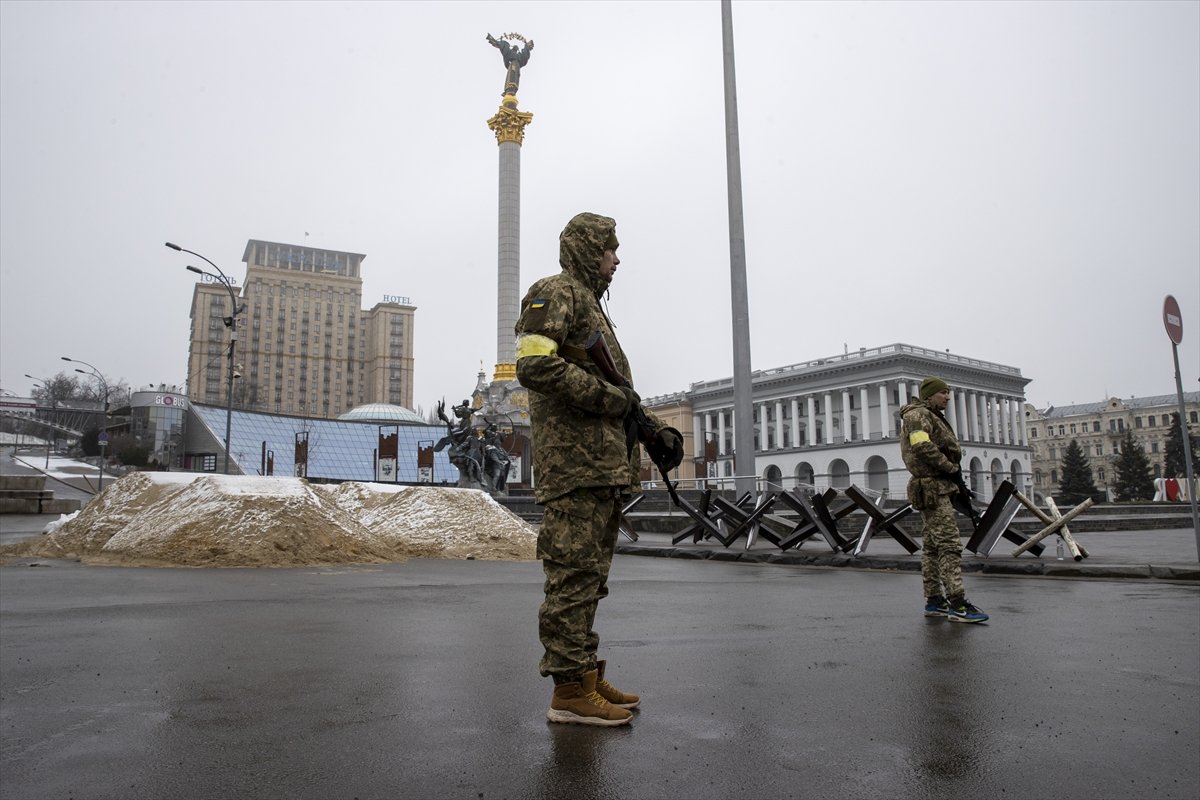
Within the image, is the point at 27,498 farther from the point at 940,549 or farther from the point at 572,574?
the point at 572,574

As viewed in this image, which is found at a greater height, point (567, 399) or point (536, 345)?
point (536, 345)

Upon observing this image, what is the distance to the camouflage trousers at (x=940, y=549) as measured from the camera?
6.34 meters

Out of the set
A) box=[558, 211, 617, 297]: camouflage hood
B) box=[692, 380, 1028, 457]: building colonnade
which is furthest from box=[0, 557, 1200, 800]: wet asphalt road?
box=[692, 380, 1028, 457]: building colonnade

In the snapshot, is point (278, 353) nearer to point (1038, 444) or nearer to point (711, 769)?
point (1038, 444)

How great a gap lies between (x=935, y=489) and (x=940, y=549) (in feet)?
1.60

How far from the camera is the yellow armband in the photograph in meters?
3.29

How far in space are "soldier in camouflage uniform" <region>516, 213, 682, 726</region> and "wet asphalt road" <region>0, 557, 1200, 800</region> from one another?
202 millimetres

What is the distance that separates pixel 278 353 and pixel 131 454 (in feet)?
235

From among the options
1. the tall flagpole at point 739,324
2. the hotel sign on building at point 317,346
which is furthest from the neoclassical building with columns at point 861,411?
the tall flagpole at point 739,324

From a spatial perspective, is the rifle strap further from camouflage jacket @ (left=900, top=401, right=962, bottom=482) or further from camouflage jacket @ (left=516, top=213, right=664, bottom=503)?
camouflage jacket @ (left=900, top=401, right=962, bottom=482)

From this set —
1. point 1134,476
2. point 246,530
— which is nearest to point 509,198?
point 1134,476

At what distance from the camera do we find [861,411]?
297 feet

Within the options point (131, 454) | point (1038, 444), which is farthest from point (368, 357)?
point (1038, 444)

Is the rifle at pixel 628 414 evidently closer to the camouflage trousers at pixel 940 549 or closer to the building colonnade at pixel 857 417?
the camouflage trousers at pixel 940 549
